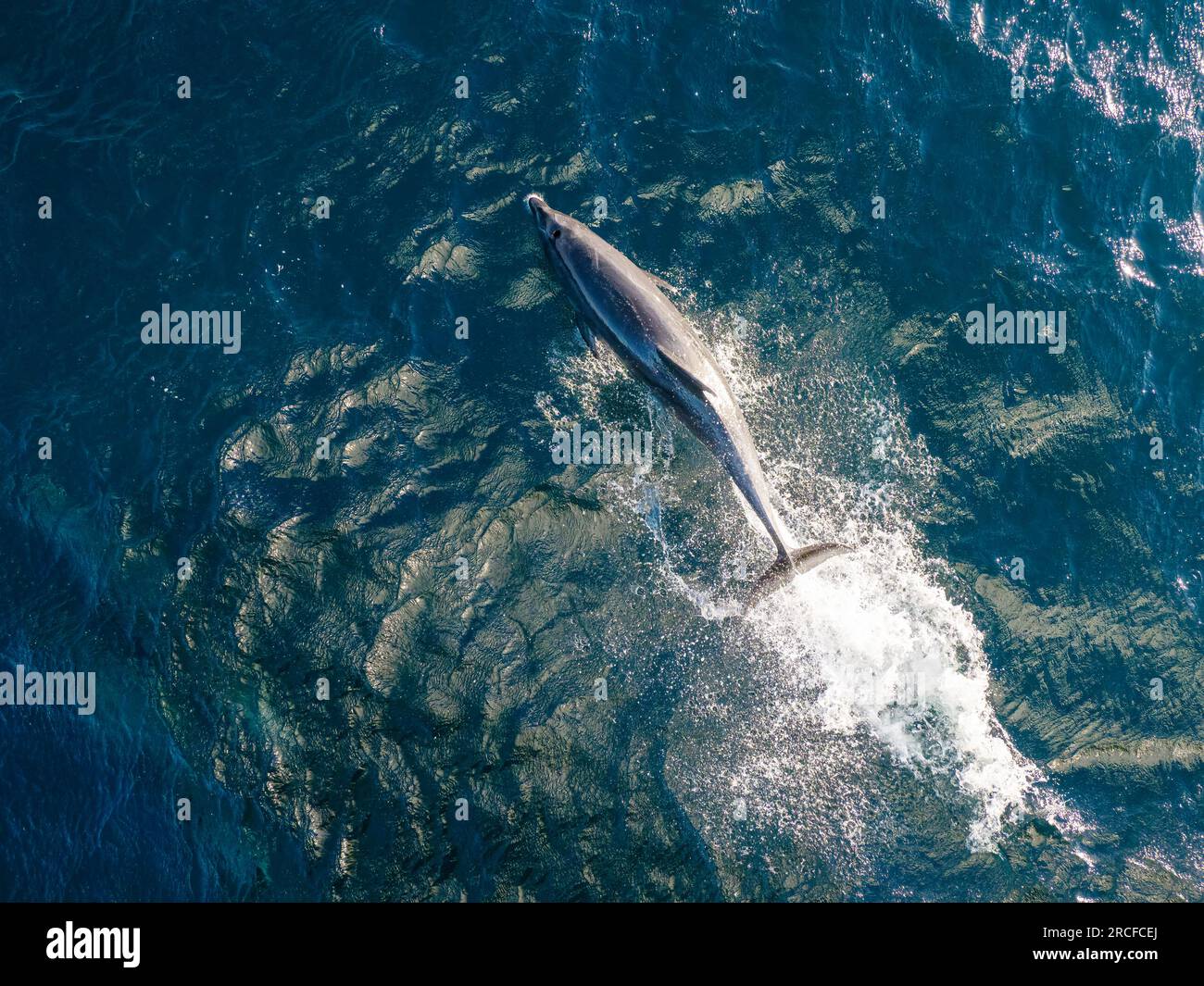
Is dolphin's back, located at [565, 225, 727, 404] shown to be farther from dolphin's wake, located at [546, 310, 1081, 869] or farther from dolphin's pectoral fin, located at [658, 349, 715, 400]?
dolphin's wake, located at [546, 310, 1081, 869]

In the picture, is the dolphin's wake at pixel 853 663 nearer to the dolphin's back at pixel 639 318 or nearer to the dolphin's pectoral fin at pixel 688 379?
the dolphin's back at pixel 639 318

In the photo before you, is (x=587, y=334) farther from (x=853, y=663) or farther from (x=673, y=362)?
(x=853, y=663)

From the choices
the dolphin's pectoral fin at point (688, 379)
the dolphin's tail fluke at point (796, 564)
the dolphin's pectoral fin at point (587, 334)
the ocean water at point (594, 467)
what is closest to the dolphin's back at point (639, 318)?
the dolphin's pectoral fin at point (688, 379)

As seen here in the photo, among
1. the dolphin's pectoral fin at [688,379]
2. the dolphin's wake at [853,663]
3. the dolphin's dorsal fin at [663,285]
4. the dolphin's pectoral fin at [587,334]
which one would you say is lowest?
the dolphin's wake at [853,663]

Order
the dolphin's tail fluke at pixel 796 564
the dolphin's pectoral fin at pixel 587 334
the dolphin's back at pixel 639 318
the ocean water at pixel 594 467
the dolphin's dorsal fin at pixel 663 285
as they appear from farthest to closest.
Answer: the dolphin's dorsal fin at pixel 663 285, the dolphin's pectoral fin at pixel 587 334, the ocean water at pixel 594 467, the dolphin's back at pixel 639 318, the dolphin's tail fluke at pixel 796 564

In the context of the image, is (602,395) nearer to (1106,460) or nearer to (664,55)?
(664,55)

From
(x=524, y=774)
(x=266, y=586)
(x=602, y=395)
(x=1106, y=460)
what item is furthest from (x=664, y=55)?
(x=524, y=774)

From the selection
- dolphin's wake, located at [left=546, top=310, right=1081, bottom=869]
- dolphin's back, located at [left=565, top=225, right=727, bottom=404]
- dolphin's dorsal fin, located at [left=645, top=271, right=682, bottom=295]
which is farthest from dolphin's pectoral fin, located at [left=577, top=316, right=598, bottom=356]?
dolphin's dorsal fin, located at [left=645, top=271, right=682, bottom=295]
